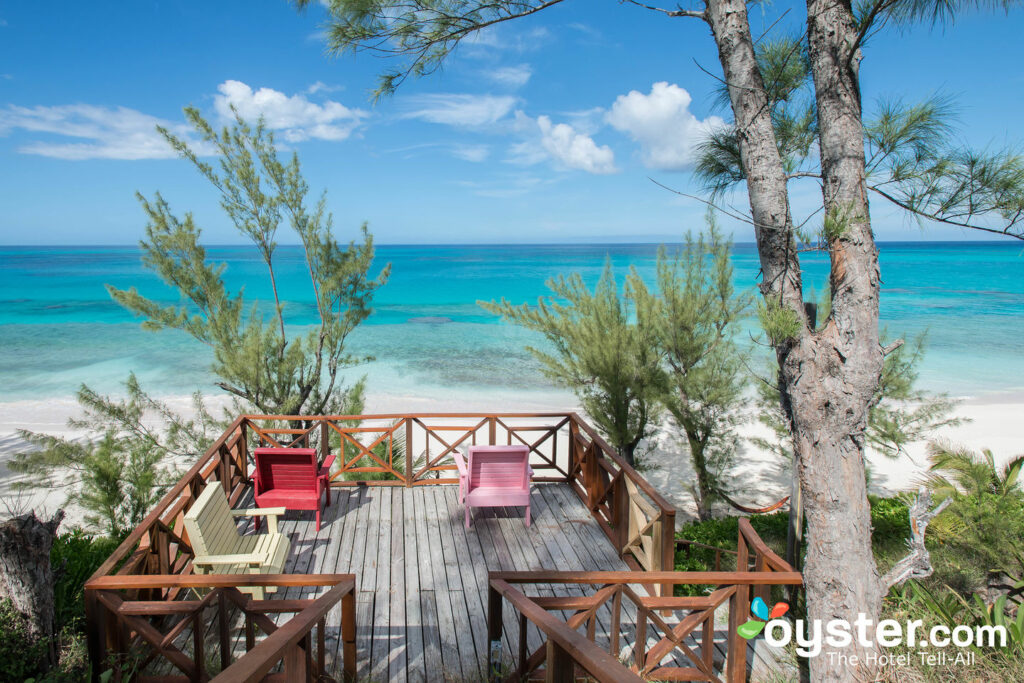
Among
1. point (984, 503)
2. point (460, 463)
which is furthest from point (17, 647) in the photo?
point (984, 503)

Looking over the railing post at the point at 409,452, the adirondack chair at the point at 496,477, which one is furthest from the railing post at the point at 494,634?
the railing post at the point at 409,452

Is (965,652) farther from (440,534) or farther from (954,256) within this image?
(954,256)

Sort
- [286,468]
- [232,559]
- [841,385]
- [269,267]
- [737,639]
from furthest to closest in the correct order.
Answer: [269,267], [286,468], [232,559], [737,639], [841,385]

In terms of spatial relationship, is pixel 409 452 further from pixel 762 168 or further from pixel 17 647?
pixel 762 168

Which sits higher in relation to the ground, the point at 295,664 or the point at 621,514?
the point at 295,664

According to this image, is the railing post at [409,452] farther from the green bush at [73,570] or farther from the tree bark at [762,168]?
the tree bark at [762,168]

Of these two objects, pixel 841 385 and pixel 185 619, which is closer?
pixel 185 619

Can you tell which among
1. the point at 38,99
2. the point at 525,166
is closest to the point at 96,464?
the point at 38,99

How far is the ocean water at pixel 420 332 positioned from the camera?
2091 cm

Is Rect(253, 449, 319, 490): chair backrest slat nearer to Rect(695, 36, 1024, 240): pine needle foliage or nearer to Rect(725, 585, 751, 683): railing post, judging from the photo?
Rect(725, 585, 751, 683): railing post

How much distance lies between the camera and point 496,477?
539 centimetres

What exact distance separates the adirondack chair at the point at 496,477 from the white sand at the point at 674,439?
4.94m

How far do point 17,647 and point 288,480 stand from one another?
2.59 metres

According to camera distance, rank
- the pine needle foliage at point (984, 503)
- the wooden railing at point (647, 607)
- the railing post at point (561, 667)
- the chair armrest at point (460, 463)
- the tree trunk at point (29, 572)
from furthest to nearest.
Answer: the chair armrest at point (460, 463)
the pine needle foliage at point (984, 503)
the tree trunk at point (29, 572)
the wooden railing at point (647, 607)
the railing post at point (561, 667)
